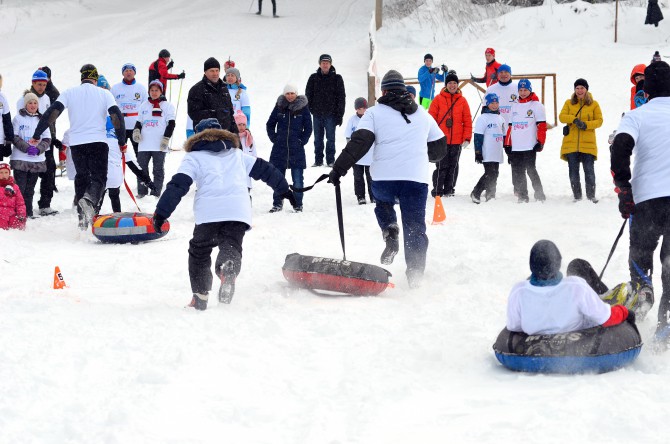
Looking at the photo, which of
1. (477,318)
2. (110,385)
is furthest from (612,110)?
(110,385)

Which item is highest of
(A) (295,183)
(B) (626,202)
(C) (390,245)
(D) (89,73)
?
(D) (89,73)

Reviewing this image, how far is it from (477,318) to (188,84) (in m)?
18.3

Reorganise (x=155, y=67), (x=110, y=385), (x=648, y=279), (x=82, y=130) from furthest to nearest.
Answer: (x=155, y=67) → (x=82, y=130) → (x=648, y=279) → (x=110, y=385)

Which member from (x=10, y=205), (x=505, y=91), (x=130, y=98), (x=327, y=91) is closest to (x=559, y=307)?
(x=10, y=205)

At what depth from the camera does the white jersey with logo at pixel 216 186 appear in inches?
275

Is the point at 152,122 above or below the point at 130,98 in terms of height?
below

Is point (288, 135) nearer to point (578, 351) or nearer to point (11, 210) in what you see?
point (11, 210)

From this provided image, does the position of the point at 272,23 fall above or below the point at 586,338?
above

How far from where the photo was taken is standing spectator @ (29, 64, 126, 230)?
10680mm

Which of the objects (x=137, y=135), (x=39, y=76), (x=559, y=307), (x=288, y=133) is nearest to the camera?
(x=559, y=307)

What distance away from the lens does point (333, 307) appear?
699 cm

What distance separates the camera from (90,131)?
10.7 metres

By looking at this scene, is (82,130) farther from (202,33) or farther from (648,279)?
(202,33)

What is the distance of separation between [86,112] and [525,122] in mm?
5784
